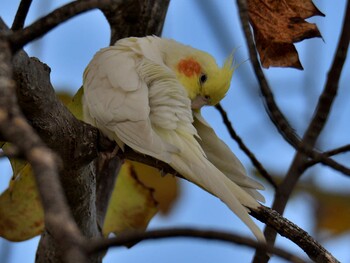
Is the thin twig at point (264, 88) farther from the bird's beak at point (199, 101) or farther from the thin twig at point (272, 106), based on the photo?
the bird's beak at point (199, 101)

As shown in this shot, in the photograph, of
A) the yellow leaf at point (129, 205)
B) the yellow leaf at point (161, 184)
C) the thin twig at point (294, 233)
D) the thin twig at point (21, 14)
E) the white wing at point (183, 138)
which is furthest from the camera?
the yellow leaf at point (161, 184)

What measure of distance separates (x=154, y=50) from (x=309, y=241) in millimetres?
1114

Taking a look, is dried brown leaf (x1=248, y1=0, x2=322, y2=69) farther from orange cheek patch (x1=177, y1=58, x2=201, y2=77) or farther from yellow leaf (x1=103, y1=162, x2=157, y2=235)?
yellow leaf (x1=103, y1=162, x2=157, y2=235)

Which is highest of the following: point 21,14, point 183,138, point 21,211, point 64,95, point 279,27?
point 279,27

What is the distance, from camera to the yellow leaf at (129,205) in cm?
316

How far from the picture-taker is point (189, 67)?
3.00 metres

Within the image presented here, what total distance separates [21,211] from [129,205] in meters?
0.48

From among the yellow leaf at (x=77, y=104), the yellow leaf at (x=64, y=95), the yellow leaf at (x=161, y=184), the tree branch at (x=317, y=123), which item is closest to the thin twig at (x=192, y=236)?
the tree branch at (x=317, y=123)

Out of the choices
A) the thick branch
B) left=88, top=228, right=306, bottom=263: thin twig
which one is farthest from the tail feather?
left=88, top=228, right=306, bottom=263: thin twig

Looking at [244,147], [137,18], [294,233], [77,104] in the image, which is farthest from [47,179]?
[137,18]

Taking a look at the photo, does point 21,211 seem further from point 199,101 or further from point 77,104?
point 199,101

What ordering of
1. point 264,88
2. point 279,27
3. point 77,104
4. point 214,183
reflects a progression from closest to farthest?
point 264,88, point 214,183, point 279,27, point 77,104

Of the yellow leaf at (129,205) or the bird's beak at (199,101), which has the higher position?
the bird's beak at (199,101)

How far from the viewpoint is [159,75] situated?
8.64 ft
